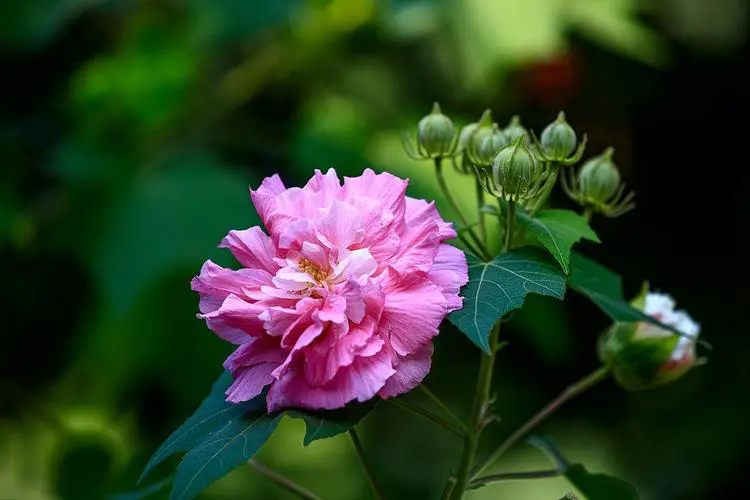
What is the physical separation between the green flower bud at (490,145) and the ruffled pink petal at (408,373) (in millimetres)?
132

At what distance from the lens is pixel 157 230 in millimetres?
1353

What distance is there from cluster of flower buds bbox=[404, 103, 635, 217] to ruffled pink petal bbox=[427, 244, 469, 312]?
4cm

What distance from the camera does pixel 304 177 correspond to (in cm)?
147

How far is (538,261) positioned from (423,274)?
7cm

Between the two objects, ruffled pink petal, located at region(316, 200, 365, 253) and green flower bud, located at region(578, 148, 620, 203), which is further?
green flower bud, located at region(578, 148, 620, 203)

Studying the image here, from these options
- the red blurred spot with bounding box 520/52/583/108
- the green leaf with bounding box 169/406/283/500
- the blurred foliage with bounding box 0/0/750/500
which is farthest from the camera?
the red blurred spot with bounding box 520/52/583/108

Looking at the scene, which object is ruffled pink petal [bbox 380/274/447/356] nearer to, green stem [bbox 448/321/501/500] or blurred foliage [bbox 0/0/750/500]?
green stem [bbox 448/321/501/500]

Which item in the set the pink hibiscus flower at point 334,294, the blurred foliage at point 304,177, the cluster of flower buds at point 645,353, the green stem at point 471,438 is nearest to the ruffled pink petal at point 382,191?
the pink hibiscus flower at point 334,294

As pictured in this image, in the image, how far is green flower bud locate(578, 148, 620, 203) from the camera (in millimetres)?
606

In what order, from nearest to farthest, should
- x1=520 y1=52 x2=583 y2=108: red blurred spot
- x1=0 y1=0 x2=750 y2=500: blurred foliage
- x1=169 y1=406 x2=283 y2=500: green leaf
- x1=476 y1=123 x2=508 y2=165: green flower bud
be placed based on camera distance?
x1=169 y1=406 x2=283 y2=500: green leaf < x1=476 y1=123 x2=508 y2=165: green flower bud < x1=0 y1=0 x2=750 y2=500: blurred foliage < x1=520 y1=52 x2=583 y2=108: red blurred spot

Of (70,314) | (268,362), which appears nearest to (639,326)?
(268,362)

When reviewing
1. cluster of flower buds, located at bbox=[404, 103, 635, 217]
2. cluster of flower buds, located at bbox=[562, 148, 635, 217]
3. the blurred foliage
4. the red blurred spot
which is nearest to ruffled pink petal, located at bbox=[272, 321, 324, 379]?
cluster of flower buds, located at bbox=[404, 103, 635, 217]

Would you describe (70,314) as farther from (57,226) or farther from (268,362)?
(268,362)

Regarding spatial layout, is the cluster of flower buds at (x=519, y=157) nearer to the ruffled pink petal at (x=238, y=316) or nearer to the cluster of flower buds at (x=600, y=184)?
the cluster of flower buds at (x=600, y=184)
